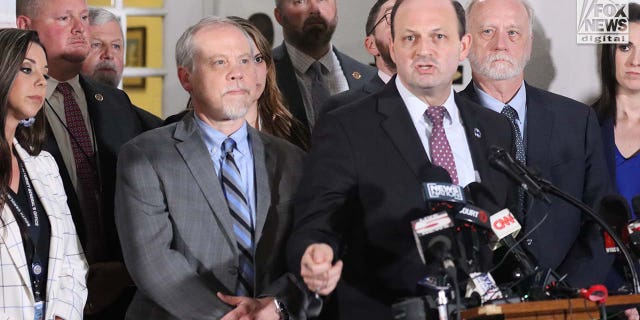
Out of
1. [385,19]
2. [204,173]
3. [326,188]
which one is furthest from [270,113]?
[326,188]

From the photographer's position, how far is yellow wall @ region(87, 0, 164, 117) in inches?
219

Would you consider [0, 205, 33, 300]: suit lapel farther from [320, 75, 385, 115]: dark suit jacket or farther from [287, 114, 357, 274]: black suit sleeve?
[320, 75, 385, 115]: dark suit jacket

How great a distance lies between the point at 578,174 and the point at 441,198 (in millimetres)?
1360

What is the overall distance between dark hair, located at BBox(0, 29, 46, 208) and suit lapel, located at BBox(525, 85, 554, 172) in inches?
68.0

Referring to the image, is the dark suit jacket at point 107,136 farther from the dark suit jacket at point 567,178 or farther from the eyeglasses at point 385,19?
the dark suit jacket at point 567,178

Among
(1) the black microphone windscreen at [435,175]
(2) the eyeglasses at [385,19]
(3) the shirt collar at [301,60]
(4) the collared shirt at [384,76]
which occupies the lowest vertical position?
(1) the black microphone windscreen at [435,175]

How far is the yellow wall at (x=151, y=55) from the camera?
5.55 meters

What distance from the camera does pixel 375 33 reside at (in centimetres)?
492

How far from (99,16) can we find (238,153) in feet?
5.25

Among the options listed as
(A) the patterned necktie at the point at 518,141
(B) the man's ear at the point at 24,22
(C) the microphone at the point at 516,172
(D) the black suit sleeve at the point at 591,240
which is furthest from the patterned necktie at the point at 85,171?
(C) the microphone at the point at 516,172

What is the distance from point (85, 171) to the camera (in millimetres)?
4398

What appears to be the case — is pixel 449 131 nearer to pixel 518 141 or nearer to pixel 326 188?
pixel 326 188

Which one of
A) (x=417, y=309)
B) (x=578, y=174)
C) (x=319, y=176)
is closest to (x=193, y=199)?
(x=319, y=176)

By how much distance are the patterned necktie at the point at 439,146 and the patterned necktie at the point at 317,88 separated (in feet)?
4.34
